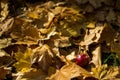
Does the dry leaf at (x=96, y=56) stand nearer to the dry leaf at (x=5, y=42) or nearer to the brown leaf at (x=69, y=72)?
the brown leaf at (x=69, y=72)

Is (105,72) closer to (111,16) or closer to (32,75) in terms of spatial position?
(32,75)

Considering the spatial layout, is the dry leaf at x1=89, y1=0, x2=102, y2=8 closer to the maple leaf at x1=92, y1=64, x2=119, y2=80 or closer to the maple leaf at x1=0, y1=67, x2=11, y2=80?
the maple leaf at x1=92, y1=64, x2=119, y2=80

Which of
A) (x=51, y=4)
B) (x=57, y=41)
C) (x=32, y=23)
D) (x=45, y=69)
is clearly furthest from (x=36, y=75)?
(x=51, y=4)

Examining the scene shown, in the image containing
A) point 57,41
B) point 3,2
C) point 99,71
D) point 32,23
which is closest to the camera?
point 99,71

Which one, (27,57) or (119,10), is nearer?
(27,57)

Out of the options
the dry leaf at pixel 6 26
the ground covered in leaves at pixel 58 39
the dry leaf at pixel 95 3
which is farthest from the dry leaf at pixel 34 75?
the dry leaf at pixel 95 3

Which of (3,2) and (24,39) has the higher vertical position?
(3,2)

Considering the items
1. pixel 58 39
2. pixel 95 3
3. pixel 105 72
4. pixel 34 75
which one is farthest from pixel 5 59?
pixel 95 3

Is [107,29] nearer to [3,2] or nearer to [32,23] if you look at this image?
[32,23]

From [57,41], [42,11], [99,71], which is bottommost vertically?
[99,71]
